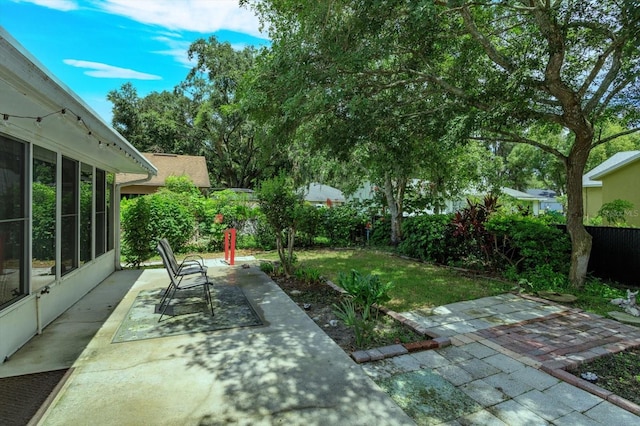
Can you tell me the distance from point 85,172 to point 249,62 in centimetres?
1760

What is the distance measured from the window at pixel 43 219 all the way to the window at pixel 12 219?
191 millimetres

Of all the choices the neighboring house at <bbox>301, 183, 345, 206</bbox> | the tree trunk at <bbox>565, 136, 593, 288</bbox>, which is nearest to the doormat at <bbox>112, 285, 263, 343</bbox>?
the tree trunk at <bbox>565, 136, 593, 288</bbox>

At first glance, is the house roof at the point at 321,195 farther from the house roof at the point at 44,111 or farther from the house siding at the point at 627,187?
the house roof at the point at 44,111

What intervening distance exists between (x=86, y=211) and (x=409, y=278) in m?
6.11

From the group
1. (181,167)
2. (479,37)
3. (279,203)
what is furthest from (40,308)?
(181,167)

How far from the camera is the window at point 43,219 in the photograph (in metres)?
3.90

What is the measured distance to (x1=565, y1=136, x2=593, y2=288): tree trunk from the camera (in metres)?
5.94

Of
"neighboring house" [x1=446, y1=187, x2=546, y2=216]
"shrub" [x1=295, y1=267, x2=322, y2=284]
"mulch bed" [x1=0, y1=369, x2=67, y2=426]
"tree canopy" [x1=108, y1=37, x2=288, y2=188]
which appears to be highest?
"tree canopy" [x1=108, y1=37, x2=288, y2=188]

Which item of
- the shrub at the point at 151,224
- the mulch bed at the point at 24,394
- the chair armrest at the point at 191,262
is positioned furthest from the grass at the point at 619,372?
the shrub at the point at 151,224

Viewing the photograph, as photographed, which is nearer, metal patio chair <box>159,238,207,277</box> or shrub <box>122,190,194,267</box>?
metal patio chair <box>159,238,207,277</box>

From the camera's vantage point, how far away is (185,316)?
4547 millimetres

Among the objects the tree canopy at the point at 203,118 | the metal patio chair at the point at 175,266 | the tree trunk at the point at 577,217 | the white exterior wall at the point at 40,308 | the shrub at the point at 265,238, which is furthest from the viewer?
the tree canopy at the point at 203,118

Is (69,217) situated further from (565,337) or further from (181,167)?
(181,167)

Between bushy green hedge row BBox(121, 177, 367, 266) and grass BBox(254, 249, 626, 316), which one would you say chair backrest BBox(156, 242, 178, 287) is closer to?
bushy green hedge row BBox(121, 177, 367, 266)
